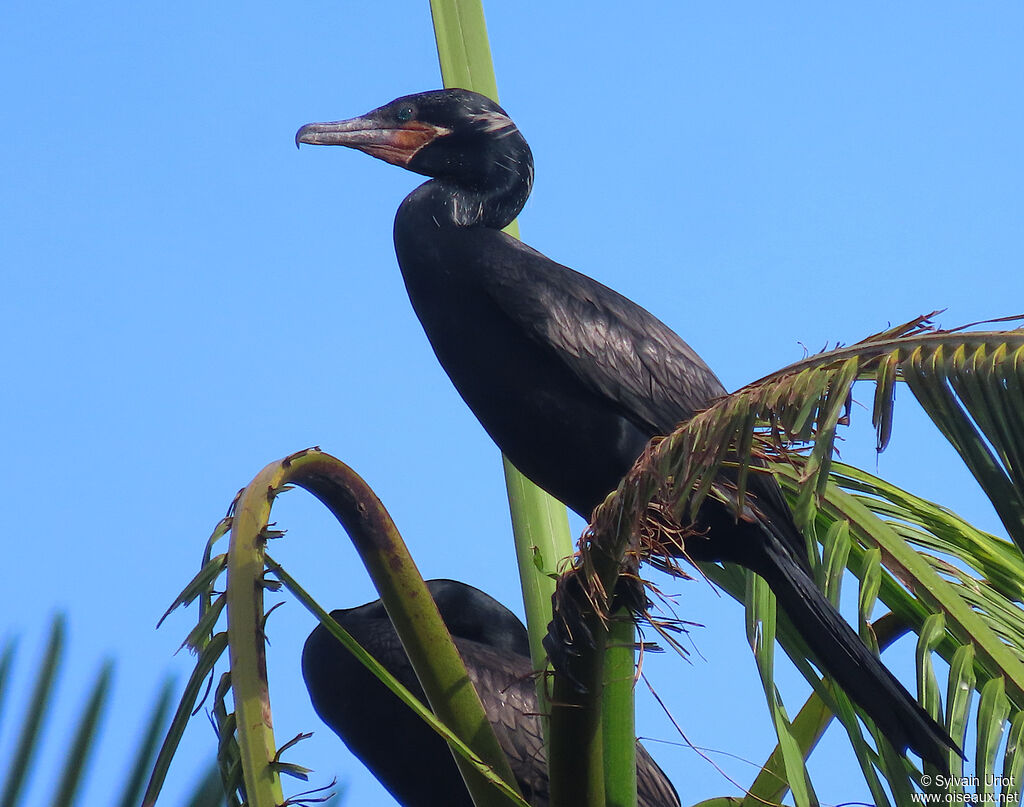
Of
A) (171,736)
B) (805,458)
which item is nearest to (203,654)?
(171,736)

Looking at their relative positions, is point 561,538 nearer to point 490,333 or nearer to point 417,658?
point 490,333

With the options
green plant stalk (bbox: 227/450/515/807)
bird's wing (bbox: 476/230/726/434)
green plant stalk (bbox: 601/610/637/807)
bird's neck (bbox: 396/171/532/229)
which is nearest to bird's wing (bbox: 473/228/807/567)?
bird's wing (bbox: 476/230/726/434)

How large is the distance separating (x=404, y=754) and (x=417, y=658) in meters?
1.29

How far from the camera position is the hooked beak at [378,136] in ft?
11.1

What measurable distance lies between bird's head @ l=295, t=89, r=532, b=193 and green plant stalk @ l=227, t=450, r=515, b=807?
50.1 inches

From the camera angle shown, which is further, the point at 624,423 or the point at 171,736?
the point at 624,423

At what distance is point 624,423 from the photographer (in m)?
2.87

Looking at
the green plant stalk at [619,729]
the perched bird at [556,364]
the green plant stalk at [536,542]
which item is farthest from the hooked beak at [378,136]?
the green plant stalk at [619,729]

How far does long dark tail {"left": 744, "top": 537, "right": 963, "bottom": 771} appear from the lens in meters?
2.08

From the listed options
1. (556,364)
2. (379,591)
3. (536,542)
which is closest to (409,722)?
(536,542)

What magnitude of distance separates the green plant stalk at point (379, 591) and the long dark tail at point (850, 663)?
2.05ft

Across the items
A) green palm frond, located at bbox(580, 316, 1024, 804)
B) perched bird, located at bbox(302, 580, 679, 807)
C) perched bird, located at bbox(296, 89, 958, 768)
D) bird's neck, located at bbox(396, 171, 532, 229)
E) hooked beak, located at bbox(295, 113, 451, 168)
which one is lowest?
perched bird, located at bbox(302, 580, 679, 807)

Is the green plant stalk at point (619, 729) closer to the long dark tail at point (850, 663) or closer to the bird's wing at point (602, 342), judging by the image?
the long dark tail at point (850, 663)

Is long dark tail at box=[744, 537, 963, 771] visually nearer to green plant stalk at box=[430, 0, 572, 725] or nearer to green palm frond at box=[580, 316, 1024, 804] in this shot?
green palm frond at box=[580, 316, 1024, 804]
